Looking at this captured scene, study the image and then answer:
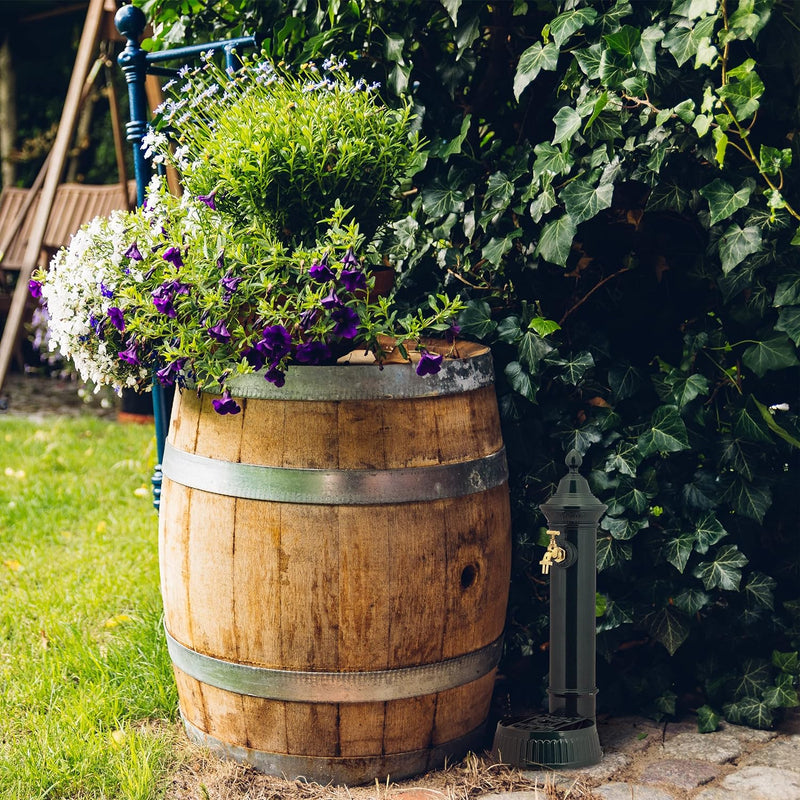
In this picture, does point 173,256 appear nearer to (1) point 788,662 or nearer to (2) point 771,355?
(2) point 771,355

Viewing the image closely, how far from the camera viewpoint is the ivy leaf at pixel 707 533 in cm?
233

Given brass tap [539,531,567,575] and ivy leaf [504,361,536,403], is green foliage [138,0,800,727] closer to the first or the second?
ivy leaf [504,361,536,403]

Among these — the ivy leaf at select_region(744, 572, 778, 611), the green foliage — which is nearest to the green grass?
the green foliage

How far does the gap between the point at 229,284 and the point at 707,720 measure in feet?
5.21

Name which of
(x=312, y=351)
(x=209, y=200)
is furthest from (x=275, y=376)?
(x=209, y=200)

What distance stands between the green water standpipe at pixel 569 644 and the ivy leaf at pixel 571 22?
0.95 metres

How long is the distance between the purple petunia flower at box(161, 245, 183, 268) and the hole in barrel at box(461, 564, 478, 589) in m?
0.93

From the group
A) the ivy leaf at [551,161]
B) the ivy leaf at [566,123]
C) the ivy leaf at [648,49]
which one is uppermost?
the ivy leaf at [648,49]

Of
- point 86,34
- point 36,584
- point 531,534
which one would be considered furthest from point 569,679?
point 86,34

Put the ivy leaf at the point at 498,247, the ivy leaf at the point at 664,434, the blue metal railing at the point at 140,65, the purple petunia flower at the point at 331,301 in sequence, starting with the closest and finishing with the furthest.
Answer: the purple petunia flower at the point at 331,301
the ivy leaf at the point at 664,434
the ivy leaf at the point at 498,247
the blue metal railing at the point at 140,65

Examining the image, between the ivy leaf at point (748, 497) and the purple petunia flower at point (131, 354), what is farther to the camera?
the ivy leaf at point (748, 497)

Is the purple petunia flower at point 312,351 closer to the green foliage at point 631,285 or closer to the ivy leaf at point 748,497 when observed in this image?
the green foliage at point 631,285

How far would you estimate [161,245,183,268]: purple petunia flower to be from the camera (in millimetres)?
2076

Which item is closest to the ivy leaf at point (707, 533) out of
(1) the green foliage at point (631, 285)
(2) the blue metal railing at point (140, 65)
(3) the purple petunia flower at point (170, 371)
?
(1) the green foliage at point (631, 285)
